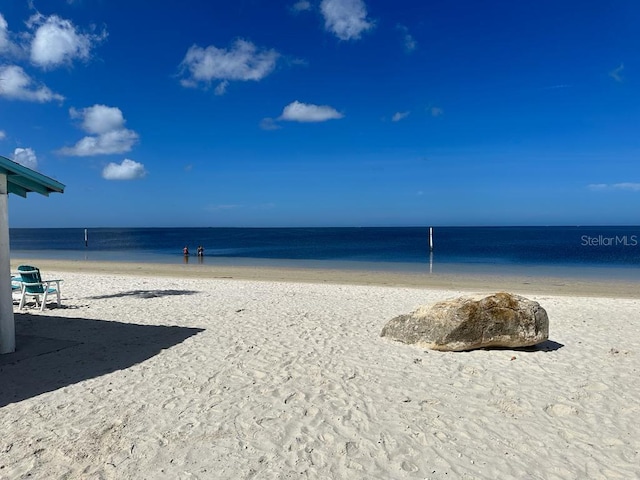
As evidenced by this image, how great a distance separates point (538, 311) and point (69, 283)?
1351 cm

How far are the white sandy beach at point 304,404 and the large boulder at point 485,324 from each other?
201mm

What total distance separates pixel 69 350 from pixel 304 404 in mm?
3756

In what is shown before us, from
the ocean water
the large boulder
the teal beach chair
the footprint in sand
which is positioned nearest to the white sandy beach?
the footprint in sand

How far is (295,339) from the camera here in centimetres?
694

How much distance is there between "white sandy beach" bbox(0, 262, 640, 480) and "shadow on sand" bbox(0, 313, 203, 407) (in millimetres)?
31

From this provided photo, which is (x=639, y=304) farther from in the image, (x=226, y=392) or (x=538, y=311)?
(x=226, y=392)

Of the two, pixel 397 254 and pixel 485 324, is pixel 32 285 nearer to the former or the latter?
pixel 485 324

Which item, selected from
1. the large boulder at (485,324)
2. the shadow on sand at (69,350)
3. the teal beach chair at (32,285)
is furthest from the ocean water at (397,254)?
the shadow on sand at (69,350)

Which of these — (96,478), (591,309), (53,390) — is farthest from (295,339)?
(591,309)

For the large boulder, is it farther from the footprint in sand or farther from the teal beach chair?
the teal beach chair

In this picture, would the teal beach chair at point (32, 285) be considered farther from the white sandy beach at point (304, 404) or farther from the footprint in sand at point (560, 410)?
the footprint in sand at point (560, 410)

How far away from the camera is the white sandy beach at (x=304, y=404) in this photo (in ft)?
10.8

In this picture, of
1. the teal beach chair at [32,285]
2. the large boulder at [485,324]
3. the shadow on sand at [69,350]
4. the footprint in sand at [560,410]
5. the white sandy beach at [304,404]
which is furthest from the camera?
the teal beach chair at [32,285]

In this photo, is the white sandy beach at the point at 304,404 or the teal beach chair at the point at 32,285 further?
the teal beach chair at the point at 32,285
